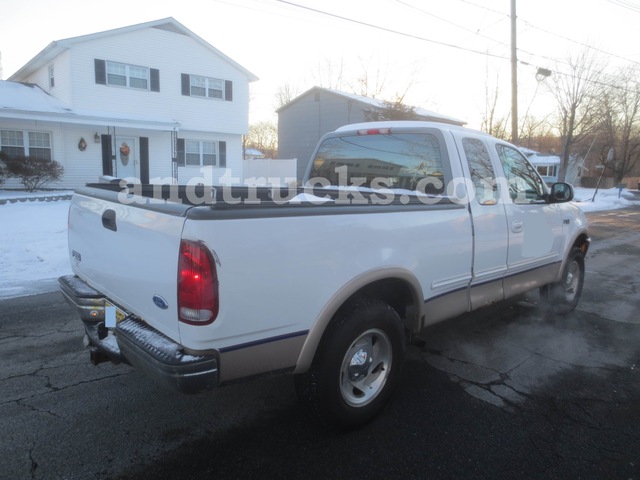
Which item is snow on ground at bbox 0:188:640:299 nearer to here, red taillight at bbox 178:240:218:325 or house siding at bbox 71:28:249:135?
red taillight at bbox 178:240:218:325

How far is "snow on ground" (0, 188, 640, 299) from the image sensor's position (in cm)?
629

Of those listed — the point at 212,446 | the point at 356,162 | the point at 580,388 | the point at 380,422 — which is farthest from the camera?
the point at 356,162

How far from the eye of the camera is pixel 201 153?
2344 cm

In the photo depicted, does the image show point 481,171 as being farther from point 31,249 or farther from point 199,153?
point 199,153

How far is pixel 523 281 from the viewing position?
4.43 metres

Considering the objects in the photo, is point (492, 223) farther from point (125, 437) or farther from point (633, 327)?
point (125, 437)

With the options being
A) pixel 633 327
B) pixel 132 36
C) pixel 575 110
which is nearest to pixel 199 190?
pixel 633 327

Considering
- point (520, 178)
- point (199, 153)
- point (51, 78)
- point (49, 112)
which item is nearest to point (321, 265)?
point (520, 178)

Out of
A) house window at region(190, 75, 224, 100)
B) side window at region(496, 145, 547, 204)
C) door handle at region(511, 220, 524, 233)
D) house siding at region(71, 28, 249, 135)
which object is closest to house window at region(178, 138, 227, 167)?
house siding at region(71, 28, 249, 135)

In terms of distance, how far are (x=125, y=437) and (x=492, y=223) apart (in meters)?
A: 3.13

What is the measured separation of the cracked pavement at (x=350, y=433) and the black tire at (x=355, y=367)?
18 cm

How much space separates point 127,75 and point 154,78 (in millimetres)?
1156

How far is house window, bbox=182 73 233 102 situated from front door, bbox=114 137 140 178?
11.8ft

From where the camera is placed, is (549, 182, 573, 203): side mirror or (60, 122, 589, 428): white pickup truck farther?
(549, 182, 573, 203): side mirror
